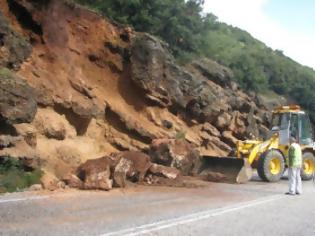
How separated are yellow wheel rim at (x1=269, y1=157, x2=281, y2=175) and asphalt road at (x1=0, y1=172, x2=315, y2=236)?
531 centimetres

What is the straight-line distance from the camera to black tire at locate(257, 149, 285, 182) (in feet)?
70.5

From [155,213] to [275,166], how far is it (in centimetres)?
1159

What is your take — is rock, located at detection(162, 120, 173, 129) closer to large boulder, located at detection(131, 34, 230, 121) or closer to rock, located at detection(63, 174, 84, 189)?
large boulder, located at detection(131, 34, 230, 121)

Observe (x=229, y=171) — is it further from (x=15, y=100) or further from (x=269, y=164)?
(x=15, y=100)

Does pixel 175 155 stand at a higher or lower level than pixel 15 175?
higher

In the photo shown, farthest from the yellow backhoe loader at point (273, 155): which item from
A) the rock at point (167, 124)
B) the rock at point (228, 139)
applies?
the rock at point (228, 139)

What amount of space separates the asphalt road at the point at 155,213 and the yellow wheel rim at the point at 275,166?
5312 mm

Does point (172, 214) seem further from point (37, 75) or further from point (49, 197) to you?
point (37, 75)

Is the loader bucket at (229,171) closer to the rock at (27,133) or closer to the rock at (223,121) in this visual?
the rock at (27,133)

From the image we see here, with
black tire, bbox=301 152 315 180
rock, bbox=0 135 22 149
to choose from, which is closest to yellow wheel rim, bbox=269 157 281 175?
black tire, bbox=301 152 315 180

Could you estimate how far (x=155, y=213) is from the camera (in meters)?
11.6

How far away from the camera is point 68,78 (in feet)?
73.3

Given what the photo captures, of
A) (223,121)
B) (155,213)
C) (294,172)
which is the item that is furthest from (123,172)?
(223,121)

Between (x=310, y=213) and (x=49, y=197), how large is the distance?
6.11 metres
